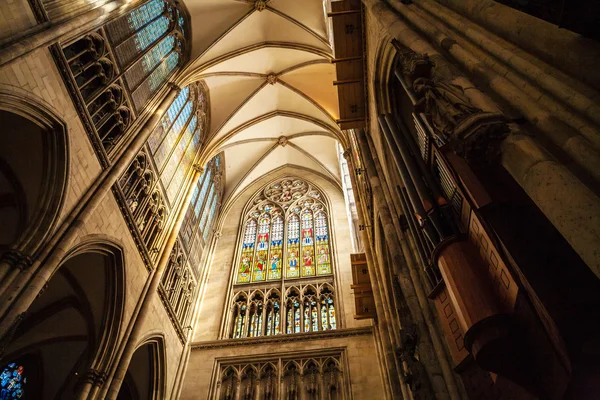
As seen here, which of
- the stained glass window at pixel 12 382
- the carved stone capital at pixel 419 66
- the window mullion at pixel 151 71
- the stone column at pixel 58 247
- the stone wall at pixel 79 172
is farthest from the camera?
the window mullion at pixel 151 71

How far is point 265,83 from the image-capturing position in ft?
53.8

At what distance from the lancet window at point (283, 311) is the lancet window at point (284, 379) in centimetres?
125

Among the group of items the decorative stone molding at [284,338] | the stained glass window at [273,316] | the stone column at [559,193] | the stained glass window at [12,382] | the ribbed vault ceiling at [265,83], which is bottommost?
the stone column at [559,193]

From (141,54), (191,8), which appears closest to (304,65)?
(191,8)

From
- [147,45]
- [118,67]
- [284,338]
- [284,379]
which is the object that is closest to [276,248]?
[284,338]

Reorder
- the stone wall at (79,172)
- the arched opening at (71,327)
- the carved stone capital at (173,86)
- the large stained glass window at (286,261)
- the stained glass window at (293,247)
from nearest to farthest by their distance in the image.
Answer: the stone wall at (79,172), the arched opening at (71,327), the carved stone capital at (173,86), the large stained glass window at (286,261), the stained glass window at (293,247)

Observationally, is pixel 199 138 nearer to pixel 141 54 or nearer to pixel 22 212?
pixel 141 54

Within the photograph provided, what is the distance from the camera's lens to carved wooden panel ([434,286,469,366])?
346cm

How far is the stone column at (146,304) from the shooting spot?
8.20m

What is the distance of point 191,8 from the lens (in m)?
13.7

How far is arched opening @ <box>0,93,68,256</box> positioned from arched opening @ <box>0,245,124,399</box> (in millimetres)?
1120

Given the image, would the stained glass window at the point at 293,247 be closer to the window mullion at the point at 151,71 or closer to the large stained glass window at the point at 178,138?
the large stained glass window at the point at 178,138

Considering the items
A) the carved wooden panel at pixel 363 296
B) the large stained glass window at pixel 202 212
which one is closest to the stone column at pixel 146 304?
the large stained glass window at pixel 202 212

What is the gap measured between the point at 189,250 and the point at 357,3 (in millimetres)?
9562
